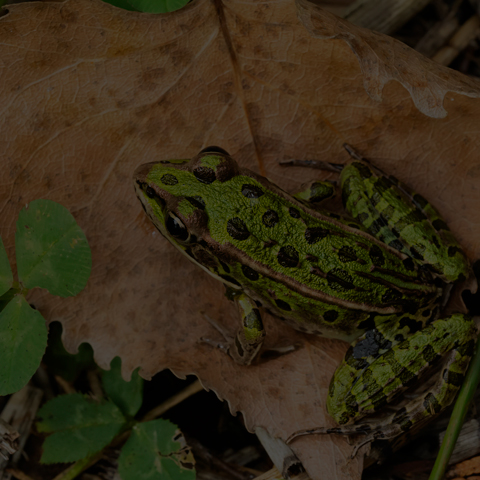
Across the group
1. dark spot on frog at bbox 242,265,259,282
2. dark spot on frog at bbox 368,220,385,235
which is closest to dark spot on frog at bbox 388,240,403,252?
dark spot on frog at bbox 368,220,385,235

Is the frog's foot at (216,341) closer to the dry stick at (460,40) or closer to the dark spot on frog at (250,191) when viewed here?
the dark spot on frog at (250,191)

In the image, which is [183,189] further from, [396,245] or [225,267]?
[396,245]

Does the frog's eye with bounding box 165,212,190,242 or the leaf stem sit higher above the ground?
the frog's eye with bounding box 165,212,190,242

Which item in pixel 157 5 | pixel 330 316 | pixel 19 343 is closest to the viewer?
pixel 19 343

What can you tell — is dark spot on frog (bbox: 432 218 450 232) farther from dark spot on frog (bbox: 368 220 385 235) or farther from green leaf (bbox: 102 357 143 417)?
green leaf (bbox: 102 357 143 417)

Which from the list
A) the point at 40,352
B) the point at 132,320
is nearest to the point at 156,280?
the point at 132,320

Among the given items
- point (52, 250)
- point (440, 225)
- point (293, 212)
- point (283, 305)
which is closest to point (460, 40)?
point (440, 225)

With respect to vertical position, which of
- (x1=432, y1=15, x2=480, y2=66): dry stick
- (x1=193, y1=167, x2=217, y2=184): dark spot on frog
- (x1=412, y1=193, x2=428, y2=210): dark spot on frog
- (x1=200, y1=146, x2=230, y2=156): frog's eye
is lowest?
(x1=412, y1=193, x2=428, y2=210): dark spot on frog

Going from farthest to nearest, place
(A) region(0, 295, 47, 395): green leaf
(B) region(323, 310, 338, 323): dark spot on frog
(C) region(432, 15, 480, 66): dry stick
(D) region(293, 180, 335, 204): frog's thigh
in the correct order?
(C) region(432, 15, 480, 66): dry stick < (D) region(293, 180, 335, 204): frog's thigh < (B) region(323, 310, 338, 323): dark spot on frog < (A) region(0, 295, 47, 395): green leaf
